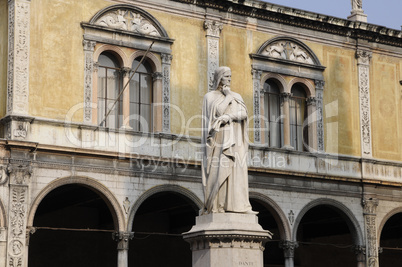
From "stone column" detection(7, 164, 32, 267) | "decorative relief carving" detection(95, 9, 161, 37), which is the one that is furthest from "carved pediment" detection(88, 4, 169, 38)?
"stone column" detection(7, 164, 32, 267)

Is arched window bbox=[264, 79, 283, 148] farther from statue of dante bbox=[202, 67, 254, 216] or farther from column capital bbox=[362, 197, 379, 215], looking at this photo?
statue of dante bbox=[202, 67, 254, 216]

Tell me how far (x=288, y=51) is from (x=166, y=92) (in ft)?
15.1

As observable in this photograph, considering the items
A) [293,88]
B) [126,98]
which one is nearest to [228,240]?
[126,98]

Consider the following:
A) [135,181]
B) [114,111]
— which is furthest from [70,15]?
[135,181]

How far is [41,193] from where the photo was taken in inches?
841

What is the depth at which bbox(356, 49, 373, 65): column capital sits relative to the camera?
27703mm

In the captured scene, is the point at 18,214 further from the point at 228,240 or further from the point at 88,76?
the point at 228,240

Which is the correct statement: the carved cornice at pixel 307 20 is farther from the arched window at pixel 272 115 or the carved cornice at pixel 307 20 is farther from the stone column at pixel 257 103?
the arched window at pixel 272 115

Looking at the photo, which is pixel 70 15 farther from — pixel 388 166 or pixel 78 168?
pixel 388 166

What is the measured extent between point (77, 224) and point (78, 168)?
6333 mm

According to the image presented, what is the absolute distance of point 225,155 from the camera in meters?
12.0

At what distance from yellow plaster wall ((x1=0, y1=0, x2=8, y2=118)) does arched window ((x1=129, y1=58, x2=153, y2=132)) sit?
347cm

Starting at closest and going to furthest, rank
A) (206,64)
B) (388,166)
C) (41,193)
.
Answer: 1. (41,193)
2. (206,64)
3. (388,166)

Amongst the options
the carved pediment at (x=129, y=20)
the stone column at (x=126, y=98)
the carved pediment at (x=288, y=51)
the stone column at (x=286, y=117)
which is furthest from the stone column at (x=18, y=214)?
the carved pediment at (x=288, y=51)
